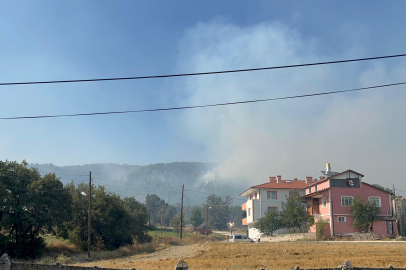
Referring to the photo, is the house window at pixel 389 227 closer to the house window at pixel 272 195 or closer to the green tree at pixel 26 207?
the house window at pixel 272 195

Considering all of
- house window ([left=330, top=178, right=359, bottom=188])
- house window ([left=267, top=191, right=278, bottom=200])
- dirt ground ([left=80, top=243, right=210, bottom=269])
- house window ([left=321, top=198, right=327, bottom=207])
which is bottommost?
dirt ground ([left=80, top=243, right=210, bottom=269])

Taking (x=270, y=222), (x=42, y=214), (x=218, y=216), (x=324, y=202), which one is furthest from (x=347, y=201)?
(x=218, y=216)

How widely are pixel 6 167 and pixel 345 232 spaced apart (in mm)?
45143

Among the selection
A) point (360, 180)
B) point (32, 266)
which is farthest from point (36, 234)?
point (360, 180)

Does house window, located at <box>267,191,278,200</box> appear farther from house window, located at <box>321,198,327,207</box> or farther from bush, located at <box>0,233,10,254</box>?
bush, located at <box>0,233,10,254</box>

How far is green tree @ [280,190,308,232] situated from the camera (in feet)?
196

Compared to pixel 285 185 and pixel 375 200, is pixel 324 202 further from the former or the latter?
pixel 285 185

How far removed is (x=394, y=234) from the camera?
51250 mm

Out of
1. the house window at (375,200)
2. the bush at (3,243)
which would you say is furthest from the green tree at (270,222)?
the bush at (3,243)

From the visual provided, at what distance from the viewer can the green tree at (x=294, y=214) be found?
59625mm

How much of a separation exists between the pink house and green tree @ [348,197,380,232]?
104 centimetres

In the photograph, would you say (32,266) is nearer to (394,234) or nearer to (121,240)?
(121,240)

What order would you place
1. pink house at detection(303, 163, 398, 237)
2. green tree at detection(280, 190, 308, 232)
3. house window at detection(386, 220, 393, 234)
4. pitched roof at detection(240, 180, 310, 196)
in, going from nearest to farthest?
1. house window at detection(386, 220, 393, 234)
2. pink house at detection(303, 163, 398, 237)
3. green tree at detection(280, 190, 308, 232)
4. pitched roof at detection(240, 180, 310, 196)

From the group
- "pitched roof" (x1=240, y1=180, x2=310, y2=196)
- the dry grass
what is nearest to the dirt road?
the dry grass
